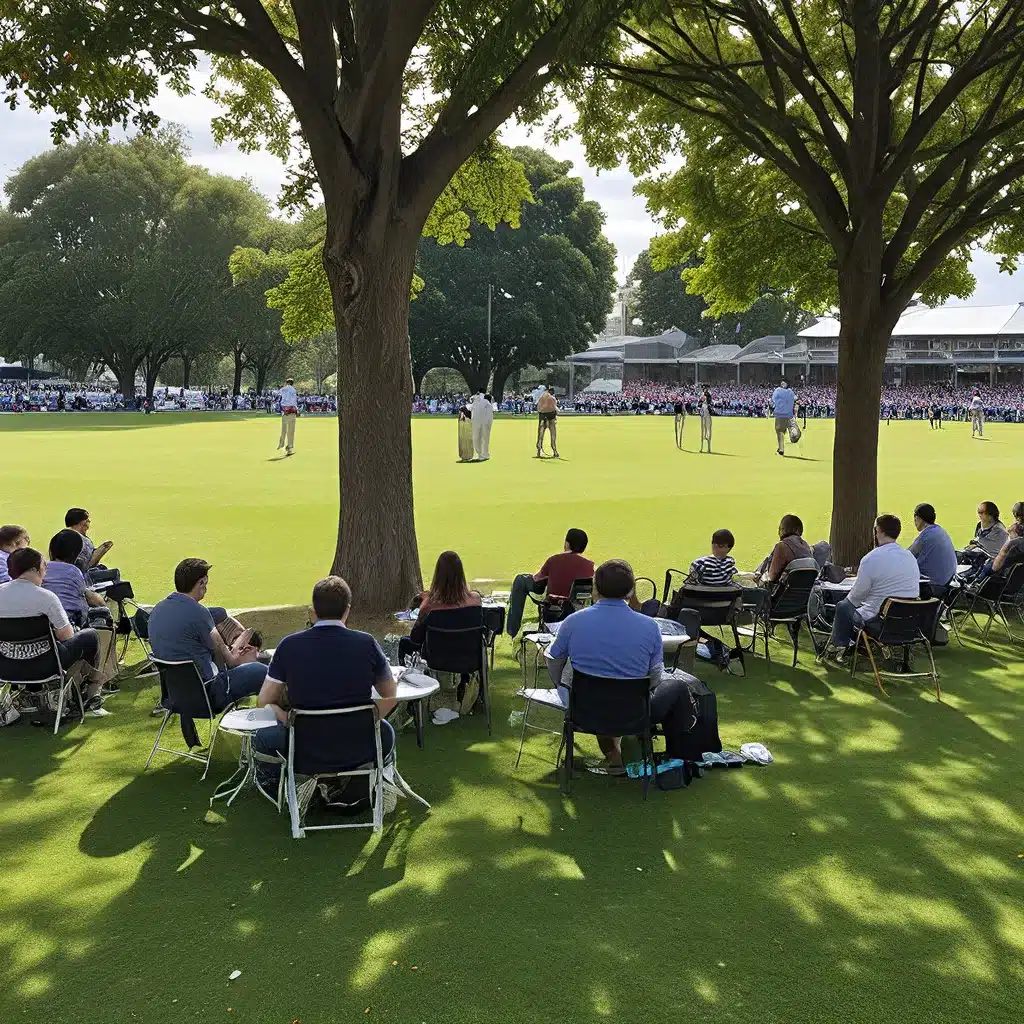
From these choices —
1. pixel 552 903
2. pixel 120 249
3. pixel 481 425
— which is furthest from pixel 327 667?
pixel 120 249

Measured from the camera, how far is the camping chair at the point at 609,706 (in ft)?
18.5

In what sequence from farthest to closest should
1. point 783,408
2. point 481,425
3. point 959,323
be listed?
point 959,323, point 783,408, point 481,425

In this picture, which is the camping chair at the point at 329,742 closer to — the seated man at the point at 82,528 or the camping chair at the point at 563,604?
the camping chair at the point at 563,604

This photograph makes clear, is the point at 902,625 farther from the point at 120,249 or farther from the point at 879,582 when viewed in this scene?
the point at 120,249

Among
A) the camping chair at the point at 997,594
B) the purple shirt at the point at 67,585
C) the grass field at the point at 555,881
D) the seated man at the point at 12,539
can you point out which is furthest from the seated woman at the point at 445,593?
the camping chair at the point at 997,594

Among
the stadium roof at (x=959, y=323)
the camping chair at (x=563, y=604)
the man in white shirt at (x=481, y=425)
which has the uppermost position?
the stadium roof at (x=959, y=323)

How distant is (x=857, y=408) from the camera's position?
1162cm

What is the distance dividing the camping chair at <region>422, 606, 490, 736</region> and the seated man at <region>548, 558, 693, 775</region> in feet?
3.13

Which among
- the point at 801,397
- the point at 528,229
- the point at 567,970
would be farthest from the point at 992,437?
the point at 567,970

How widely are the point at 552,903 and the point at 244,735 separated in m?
2.22

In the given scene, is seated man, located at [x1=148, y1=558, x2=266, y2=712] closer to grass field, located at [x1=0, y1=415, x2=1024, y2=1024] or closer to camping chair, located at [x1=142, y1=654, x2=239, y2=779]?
camping chair, located at [x1=142, y1=654, x2=239, y2=779]

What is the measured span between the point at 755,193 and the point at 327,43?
6938 mm

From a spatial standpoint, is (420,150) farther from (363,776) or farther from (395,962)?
(395,962)

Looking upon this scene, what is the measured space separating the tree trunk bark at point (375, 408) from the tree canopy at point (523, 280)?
5689 cm
